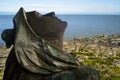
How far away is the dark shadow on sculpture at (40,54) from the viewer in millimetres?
8109

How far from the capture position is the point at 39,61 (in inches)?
322

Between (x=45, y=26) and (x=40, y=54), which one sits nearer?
(x=40, y=54)

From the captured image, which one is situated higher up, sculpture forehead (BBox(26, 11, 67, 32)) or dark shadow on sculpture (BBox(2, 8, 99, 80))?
sculpture forehead (BBox(26, 11, 67, 32))

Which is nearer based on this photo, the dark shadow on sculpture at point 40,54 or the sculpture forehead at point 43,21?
the dark shadow on sculpture at point 40,54

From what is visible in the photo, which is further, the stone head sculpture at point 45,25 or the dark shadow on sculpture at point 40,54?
the stone head sculpture at point 45,25

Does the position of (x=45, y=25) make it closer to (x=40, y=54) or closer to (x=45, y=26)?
(x=45, y=26)

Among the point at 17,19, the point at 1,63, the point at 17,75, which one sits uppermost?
the point at 17,19

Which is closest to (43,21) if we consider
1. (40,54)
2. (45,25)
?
(45,25)

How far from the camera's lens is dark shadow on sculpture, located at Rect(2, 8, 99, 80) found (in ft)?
26.6

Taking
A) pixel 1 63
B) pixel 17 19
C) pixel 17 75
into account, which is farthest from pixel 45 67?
pixel 1 63

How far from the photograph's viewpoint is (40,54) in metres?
8.22

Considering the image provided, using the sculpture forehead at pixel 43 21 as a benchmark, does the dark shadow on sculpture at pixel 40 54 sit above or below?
below

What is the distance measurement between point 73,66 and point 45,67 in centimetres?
65

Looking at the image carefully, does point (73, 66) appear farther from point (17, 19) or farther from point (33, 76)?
point (17, 19)
